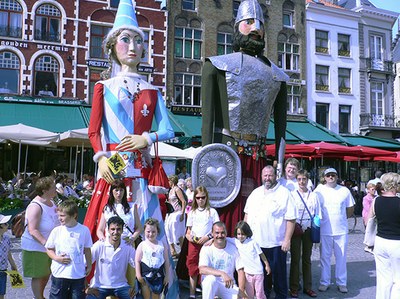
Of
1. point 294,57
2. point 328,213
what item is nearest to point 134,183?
point 328,213

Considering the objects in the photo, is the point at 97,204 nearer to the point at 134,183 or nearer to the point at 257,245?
the point at 134,183

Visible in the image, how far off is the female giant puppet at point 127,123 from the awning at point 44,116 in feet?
38.9

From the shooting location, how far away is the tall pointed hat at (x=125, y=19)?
4.41 meters

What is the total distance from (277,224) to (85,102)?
589 inches

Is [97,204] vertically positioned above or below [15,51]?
below

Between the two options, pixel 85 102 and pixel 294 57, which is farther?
pixel 294 57

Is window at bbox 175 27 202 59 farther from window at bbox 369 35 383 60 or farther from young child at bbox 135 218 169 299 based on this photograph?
young child at bbox 135 218 169 299

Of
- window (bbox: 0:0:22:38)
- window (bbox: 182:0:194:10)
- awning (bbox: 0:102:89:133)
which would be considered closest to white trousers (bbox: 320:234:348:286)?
awning (bbox: 0:102:89:133)

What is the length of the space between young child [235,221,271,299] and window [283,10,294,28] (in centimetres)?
2041

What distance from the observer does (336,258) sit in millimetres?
5383

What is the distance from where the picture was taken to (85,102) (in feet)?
59.5

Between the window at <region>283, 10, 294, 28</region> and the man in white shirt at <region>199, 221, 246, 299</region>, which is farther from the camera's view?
the window at <region>283, 10, 294, 28</region>

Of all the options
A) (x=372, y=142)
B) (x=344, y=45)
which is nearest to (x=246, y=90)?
(x=372, y=142)

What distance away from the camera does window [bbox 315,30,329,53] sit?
2341cm
